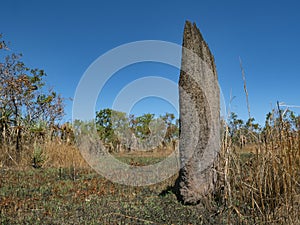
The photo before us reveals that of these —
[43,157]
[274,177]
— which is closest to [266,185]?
[274,177]

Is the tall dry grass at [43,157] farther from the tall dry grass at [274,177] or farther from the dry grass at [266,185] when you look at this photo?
the tall dry grass at [274,177]

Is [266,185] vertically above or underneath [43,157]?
underneath

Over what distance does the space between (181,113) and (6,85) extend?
11.4 m

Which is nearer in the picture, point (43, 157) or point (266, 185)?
point (266, 185)

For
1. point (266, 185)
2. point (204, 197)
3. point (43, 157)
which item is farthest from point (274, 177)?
point (43, 157)

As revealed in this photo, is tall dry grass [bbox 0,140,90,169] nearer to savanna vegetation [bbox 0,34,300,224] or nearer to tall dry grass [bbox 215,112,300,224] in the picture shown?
savanna vegetation [bbox 0,34,300,224]

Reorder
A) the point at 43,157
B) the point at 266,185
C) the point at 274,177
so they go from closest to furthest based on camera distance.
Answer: the point at 274,177, the point at 266,185, the point at 43,157

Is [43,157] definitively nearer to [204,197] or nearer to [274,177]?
[204,197]

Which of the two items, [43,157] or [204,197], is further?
[43,157]

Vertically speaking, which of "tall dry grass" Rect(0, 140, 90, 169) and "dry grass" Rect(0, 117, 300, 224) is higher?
"tall dry grass" Rect(0, 140, 90, 169)

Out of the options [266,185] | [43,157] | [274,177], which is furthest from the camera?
[43,157]

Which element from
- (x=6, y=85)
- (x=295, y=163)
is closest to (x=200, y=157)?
(x=295, y=163)

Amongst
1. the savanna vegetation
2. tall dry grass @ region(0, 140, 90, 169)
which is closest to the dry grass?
the savanna vegetation

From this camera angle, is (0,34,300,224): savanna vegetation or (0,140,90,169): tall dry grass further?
(0,140,90,169): tall dry grass
